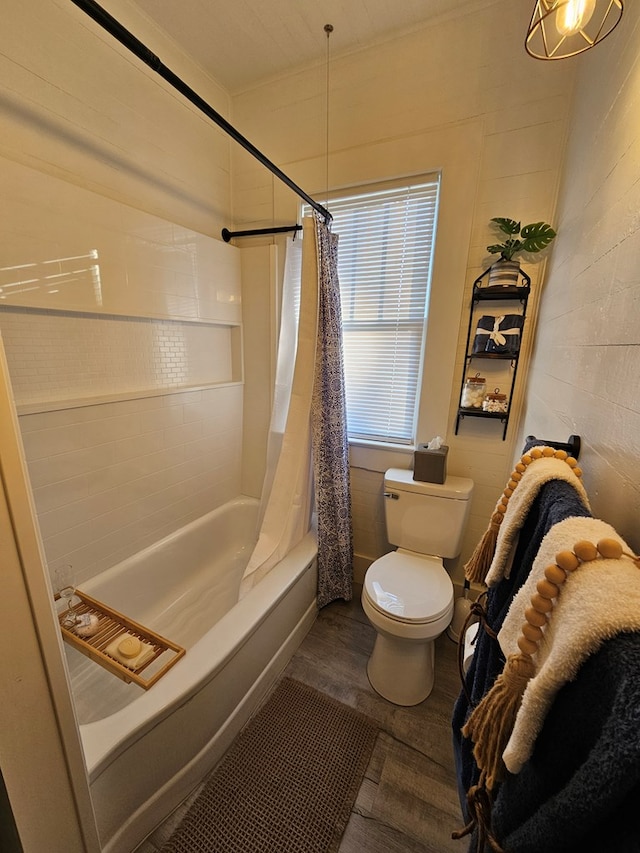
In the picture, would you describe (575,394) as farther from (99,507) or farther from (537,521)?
(99,507)

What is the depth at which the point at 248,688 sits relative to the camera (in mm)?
1354

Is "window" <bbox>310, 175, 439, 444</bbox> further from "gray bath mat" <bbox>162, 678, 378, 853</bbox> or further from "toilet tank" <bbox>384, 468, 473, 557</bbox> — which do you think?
"gray bath mat" <bbox>162, 678, 378, 853</bbox>

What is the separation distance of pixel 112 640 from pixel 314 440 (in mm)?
1129

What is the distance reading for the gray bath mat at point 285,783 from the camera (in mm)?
1040

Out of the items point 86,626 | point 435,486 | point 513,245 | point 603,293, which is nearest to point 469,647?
point 435,486

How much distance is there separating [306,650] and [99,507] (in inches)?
47.3

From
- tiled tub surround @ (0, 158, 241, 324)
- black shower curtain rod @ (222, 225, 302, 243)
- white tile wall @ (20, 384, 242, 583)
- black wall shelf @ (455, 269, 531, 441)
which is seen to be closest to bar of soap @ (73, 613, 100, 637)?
white tile wall @ (20, 384, 242, 583)

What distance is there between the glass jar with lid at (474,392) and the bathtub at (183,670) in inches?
43.0

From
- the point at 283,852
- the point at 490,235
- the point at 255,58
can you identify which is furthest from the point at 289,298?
the point at 283,852

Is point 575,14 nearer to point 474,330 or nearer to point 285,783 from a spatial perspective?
point 474,330

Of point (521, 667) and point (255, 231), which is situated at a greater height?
point (255, 231)

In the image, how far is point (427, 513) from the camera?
168cm

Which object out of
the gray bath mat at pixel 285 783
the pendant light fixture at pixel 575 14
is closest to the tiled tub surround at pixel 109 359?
the gray bath mat at pixel 285 783

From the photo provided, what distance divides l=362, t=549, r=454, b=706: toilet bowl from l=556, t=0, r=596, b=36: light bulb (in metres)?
1.76
